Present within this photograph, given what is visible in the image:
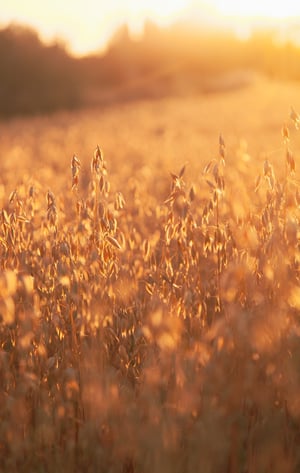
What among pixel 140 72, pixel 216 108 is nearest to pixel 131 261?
pixel 216 108

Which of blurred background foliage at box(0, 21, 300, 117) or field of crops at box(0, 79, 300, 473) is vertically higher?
blurred background foliage at box(0, 21, 300, 117)

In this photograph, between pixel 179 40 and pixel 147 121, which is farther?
pixel 179 40

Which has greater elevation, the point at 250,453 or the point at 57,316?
the point at 57,316

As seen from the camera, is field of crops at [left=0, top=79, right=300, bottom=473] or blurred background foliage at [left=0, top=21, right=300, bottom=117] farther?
blurred background foliage at [left=0, top=21, right=300, bottom=117]

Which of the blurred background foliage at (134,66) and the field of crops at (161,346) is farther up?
the blurred background foliage at (134,66)

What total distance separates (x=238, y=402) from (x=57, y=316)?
0.69m

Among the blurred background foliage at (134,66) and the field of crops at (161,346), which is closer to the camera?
the field of crops at (161,346)

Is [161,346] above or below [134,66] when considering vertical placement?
below

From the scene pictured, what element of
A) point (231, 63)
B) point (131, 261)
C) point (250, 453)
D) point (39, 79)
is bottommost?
point (250, 453)

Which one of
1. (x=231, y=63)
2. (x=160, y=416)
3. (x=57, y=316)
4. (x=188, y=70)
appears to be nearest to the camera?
(x=160, y=416)

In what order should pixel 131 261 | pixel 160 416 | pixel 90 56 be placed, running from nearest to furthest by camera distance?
pixel 160 416, pixel 131 261, pixel 90 56

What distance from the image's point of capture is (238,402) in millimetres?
1938

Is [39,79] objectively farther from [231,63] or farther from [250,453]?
[250,453]

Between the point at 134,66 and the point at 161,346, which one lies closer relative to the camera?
the point at 161,346
